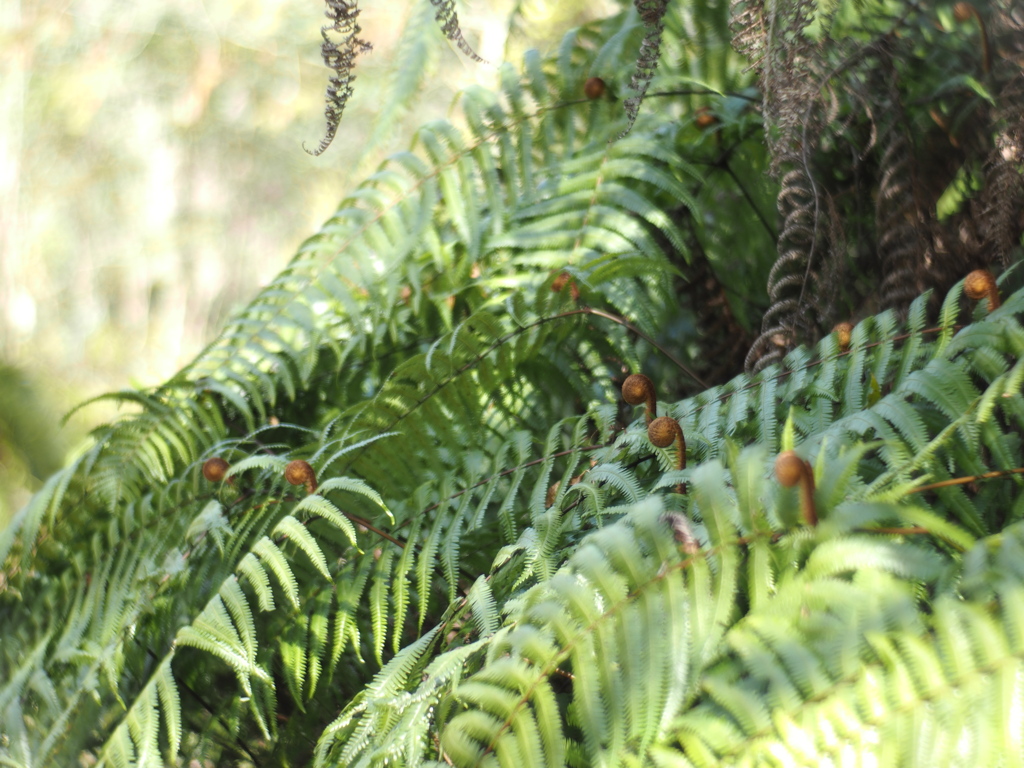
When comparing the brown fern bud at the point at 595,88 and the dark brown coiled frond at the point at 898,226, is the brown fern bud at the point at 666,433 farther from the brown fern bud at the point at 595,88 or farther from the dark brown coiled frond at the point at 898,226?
the brown fern bud at the point at 595,88

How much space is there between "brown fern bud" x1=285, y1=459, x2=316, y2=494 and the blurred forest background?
11.3 feet

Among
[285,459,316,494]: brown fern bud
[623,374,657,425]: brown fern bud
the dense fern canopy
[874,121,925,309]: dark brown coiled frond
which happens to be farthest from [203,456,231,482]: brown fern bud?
[874,121,925,309]: dark brown coiled frond

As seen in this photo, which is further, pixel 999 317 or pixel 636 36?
pixel 636 36

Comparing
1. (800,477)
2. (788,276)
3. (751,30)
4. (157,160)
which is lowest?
(800,477)

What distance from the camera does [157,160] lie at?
197 inches

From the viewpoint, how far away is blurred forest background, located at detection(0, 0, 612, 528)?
14.6 feet

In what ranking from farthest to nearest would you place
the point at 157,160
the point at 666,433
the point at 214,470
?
the point at 157,160 < the point at 214,470 < the point at 666,433

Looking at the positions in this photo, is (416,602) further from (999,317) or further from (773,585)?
(999,317)

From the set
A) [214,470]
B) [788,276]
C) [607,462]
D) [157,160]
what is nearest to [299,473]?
[214,470]

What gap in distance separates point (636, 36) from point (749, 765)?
3.79 feet

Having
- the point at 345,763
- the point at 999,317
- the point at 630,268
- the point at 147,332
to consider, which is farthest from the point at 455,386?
the point at 147,332

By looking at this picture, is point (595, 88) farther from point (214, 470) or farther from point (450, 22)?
point (214, 470)

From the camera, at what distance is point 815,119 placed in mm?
1056

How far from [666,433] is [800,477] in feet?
0.75
